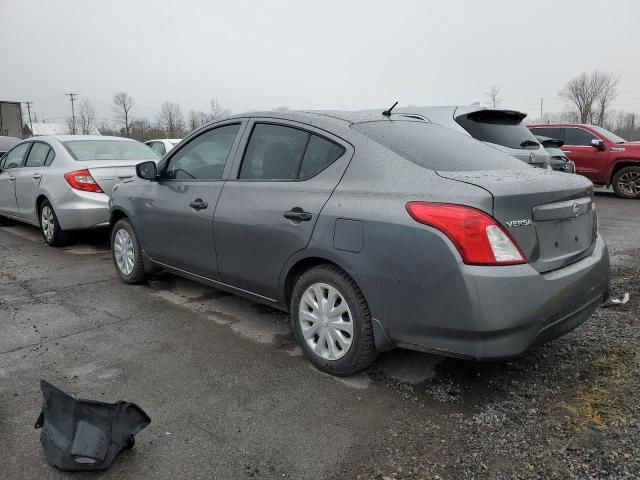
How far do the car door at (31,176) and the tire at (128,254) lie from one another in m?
2.45

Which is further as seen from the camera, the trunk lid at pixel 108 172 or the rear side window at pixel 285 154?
the trunk lid at pixel 108 172

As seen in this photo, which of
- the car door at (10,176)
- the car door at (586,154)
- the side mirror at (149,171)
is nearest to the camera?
the side mirror at (149,171)

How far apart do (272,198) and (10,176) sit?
6.20 metres

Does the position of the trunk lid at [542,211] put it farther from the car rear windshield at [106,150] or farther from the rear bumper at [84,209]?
the car rear windshield at [106,150]

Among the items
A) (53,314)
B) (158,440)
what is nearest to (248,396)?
(158,440)

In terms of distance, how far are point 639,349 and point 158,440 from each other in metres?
2.99

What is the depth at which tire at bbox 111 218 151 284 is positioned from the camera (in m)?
5.00

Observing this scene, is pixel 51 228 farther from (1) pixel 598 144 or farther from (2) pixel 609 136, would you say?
(2) pixel 609 136

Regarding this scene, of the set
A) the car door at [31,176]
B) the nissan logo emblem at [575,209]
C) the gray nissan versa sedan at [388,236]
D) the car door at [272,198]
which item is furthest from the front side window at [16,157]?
the nissan logo emblem at [575,209]

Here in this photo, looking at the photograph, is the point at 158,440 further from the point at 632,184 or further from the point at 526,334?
the point at 632,184

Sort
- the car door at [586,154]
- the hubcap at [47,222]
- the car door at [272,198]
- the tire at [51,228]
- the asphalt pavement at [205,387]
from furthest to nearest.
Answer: the car door at [586,154] → the hubcap at [47,222] → the tire at [51,228] → the car door at [272,198] → the asphalt pavement at [205,387]

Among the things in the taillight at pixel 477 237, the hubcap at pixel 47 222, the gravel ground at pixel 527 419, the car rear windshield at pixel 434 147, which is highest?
the car rear windshield at pixel 434 147

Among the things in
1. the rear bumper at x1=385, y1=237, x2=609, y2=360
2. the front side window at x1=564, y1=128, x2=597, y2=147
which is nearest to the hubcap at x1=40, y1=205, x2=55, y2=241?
the rear bumper at x1=385, y1=237, x2=609, y2=360

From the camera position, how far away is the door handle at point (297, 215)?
3.18 metres
